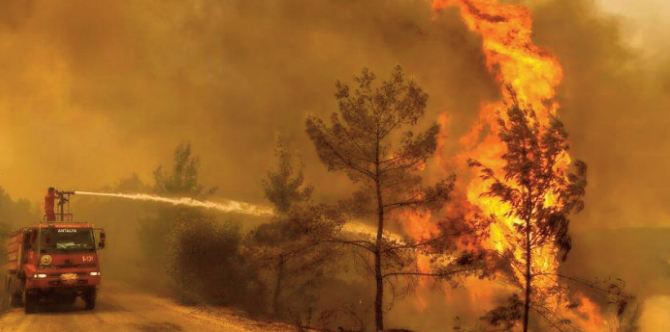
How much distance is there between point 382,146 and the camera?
1550 cm

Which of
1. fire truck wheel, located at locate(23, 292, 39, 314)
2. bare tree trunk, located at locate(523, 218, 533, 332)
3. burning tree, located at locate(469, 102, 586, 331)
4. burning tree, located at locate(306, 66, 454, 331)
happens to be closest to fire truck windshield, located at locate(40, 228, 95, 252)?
fire truck wheel, located at locate(23, 292, 39, 314)

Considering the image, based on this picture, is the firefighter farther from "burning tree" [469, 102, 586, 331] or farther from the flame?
"burning tree" [469, 102, 586, 331]

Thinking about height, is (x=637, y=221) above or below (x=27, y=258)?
above

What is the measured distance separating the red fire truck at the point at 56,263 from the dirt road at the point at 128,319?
2.54 feet

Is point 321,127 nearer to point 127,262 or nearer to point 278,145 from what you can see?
point 278,145

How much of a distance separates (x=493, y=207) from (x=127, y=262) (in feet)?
162

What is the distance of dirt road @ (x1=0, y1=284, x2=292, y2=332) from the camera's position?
1691cm

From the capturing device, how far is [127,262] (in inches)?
2311

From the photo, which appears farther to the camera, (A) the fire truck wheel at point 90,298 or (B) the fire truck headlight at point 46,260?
(A) the fire truck wheel at point 90,298

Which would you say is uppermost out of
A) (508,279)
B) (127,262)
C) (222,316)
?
(508,279)

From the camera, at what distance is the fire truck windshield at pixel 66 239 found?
19062 mm

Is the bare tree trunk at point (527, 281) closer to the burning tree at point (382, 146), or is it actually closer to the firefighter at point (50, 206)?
the burning tree at point (382, 146)

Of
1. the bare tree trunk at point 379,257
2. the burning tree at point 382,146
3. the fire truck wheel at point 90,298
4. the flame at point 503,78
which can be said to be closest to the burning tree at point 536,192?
the burning tree at point 382,146

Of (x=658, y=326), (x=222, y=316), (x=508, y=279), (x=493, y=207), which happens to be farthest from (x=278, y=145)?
(x=658, y=326)
